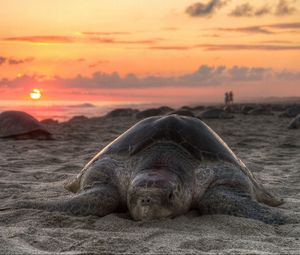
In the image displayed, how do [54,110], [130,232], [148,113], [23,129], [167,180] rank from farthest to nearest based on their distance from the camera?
1. [54,110]
2. [148,113]
3. [23,129]
4. [167,180]
5. [130,232]

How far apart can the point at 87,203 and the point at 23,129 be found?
8303 mm

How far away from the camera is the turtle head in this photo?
134 inches

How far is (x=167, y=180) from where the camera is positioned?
11.6ft

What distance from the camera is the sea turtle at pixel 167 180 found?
3.51 m

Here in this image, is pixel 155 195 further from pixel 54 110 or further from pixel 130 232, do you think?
pixel 54 110

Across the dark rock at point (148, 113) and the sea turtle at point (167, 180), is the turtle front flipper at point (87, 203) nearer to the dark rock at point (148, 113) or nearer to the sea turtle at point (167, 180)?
the sea turtle at point (167, 180)

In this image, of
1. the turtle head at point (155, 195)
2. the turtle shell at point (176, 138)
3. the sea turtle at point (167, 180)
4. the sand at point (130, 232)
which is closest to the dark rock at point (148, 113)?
the sand at point (130, 232)

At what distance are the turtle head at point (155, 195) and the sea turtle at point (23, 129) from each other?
327 inches

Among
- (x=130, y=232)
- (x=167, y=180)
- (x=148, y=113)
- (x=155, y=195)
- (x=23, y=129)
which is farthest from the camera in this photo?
(x=148, y=113)

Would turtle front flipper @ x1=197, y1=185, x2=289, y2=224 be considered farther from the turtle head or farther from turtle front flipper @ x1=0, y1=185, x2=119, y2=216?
turtle front flipper @ x1=0, y1=185, x2=119, y2=216

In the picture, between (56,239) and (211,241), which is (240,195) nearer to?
(211,241)

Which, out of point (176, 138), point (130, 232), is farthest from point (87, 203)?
point (176, 138)

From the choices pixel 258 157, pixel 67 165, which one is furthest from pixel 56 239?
pixel 258 157

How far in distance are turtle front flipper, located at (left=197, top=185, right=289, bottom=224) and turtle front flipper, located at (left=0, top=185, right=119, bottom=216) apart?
74 cm
